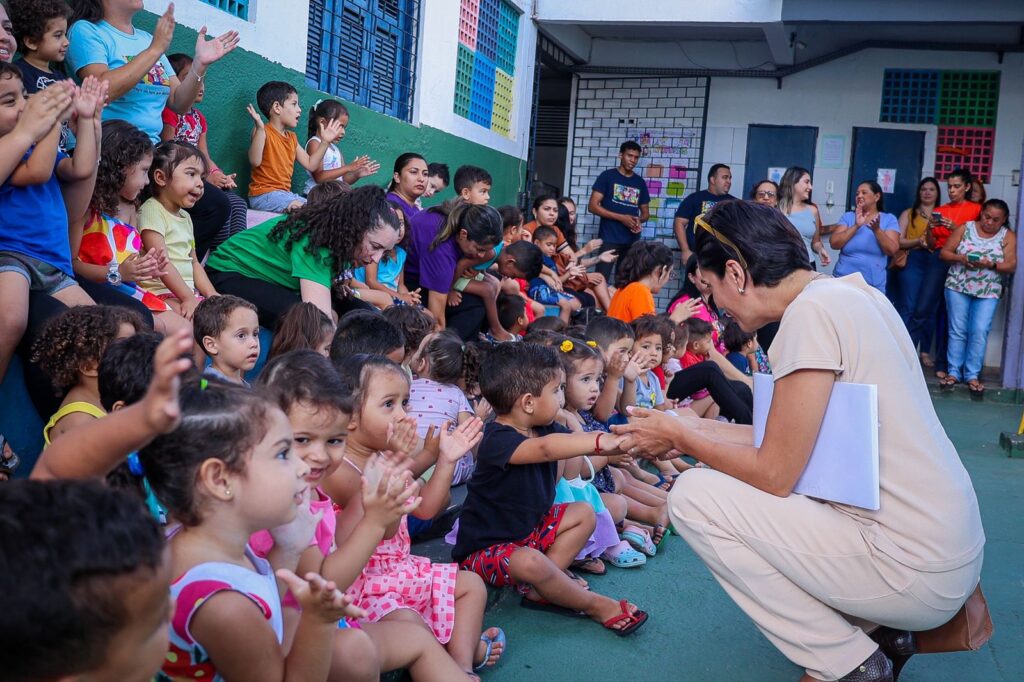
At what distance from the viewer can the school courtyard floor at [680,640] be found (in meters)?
2.75

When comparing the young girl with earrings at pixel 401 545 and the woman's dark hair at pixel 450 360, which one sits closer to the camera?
the young girl with earrings at pixel 401 545

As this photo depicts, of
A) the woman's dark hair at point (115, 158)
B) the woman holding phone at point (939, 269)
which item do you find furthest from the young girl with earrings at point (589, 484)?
the woman holding phone at point (939, 269)

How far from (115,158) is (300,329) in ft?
2.94

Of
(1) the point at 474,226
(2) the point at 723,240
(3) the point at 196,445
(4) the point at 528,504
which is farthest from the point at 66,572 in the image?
(1) the point at 474,226

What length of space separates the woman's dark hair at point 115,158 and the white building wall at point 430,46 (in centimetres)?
115

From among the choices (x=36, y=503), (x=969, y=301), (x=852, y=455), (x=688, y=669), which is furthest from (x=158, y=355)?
(x=969, y=301)

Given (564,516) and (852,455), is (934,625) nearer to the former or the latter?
(852,455)

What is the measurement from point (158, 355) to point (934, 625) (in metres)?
2.04

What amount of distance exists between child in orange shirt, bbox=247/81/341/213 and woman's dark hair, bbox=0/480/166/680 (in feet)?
13.3

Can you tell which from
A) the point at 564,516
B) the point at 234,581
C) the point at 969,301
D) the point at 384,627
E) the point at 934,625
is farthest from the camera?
the point at 969,301

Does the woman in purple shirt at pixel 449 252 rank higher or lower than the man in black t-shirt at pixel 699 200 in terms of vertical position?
lower

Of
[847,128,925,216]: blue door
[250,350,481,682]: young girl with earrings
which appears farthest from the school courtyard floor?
[847,128,925,216]: blue door

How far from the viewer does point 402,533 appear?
8.66 feet

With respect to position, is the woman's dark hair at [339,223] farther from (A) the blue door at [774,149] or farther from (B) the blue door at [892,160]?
(B) the blue door at [892,160]
